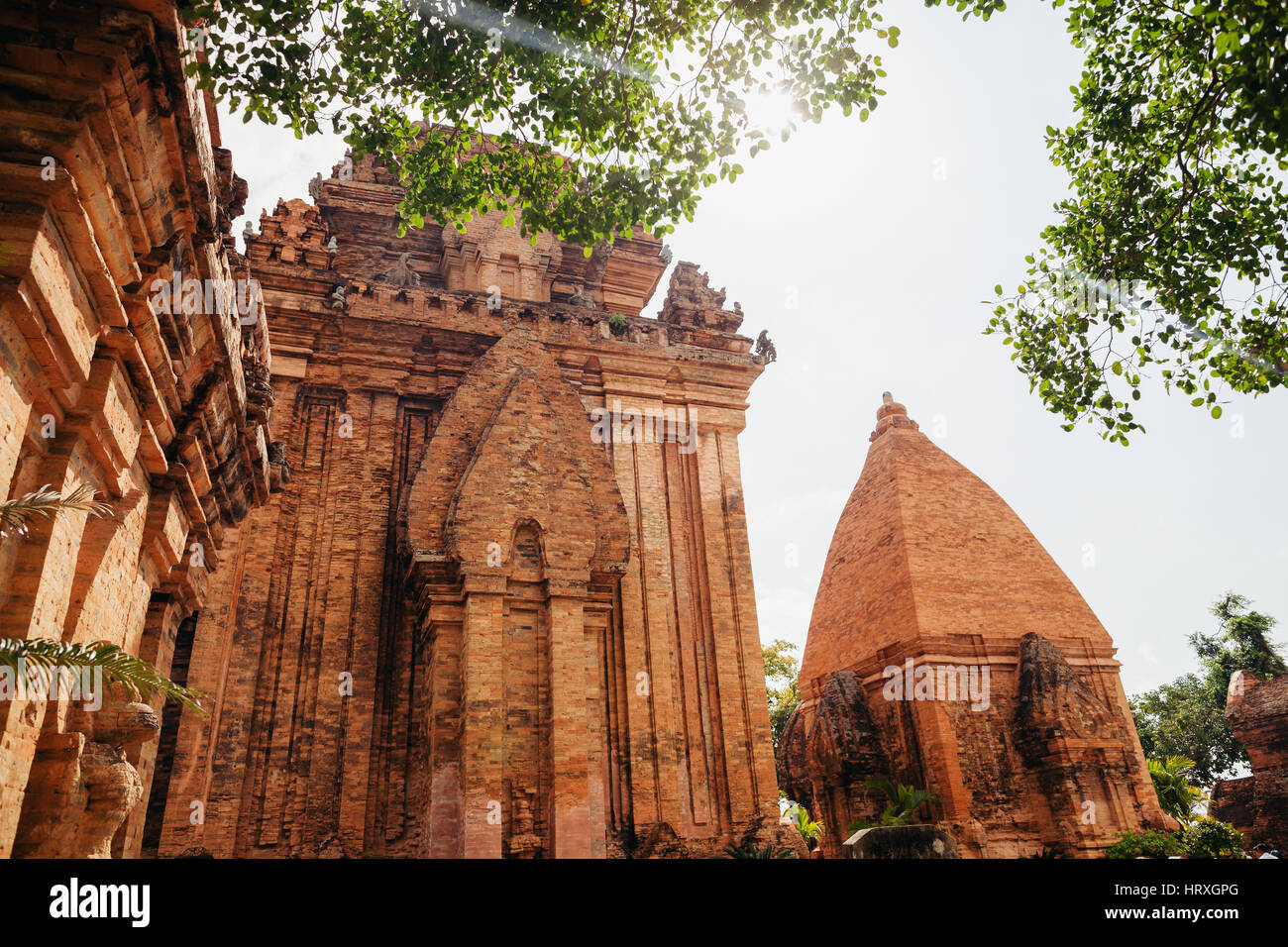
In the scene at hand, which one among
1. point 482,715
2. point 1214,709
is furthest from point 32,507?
point 1214,709

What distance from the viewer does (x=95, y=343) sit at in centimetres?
525

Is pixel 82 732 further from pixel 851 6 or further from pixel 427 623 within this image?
pixel 851 6

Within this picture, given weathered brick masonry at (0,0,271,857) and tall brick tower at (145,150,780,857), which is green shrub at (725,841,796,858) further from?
weathered brick masonry at (0,0,271,857)

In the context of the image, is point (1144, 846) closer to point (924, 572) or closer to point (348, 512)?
point (924, 572)

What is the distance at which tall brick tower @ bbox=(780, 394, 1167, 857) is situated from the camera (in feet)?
50.1

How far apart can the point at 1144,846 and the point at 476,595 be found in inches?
475

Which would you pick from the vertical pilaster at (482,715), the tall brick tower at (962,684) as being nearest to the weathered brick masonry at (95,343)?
the vertical pilaster at (482,715)

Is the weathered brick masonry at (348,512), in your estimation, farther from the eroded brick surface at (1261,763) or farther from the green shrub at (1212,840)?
the eroded brick surface at (1261,763)

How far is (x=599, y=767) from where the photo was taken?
9930 mm

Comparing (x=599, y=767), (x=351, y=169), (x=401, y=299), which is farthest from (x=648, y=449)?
(x=351, y=169)
